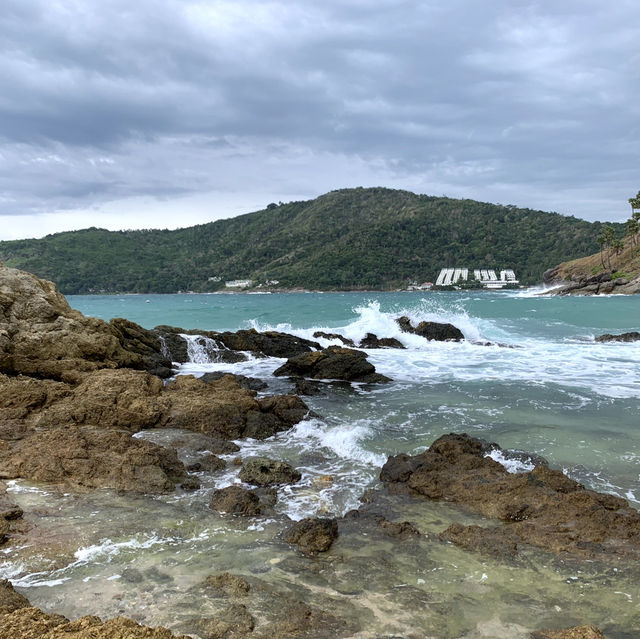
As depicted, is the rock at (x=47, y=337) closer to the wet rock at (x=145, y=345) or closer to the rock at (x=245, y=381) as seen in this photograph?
the wet rock at (x=145, y=345)

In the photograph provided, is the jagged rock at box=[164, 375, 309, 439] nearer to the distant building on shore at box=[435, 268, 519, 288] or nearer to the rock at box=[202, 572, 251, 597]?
the rock at box=[202, 572, 251, 597]

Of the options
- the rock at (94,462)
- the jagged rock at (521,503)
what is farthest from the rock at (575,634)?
the rock at (94,462)

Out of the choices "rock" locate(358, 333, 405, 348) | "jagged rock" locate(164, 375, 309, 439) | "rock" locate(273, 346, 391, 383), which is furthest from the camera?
"rock" locate(358, 333, 405, 348)

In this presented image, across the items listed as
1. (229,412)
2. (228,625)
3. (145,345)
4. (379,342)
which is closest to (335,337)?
(379,342)

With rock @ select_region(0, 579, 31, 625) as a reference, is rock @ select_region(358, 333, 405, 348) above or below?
below

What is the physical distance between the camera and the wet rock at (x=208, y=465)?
23.0ft

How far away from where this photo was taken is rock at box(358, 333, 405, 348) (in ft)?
73.8

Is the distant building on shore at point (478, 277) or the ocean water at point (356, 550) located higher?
the distant building on shore at point (478, 277)

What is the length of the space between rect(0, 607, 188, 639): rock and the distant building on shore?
107 metres

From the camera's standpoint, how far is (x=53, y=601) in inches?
142

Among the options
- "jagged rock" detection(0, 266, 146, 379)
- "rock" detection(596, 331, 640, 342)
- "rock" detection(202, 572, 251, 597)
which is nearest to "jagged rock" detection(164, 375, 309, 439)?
"jagged rock" detection(0, 266, 146, 379)

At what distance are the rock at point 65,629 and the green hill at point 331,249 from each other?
340 ft

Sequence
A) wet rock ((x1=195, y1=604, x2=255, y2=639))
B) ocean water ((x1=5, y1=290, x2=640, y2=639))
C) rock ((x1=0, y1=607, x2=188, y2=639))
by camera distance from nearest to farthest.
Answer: rock ((x1=0, y1=607, x2=188, y2=639)), wet rock ((x1=195, y1=604, x2=255, y2=639)), ocean water ((x1=5, y1=290, x2=640, y2=639))

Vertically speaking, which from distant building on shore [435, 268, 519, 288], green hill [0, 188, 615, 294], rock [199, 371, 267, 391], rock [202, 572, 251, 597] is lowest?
rock [199, 371, 267, 391]
